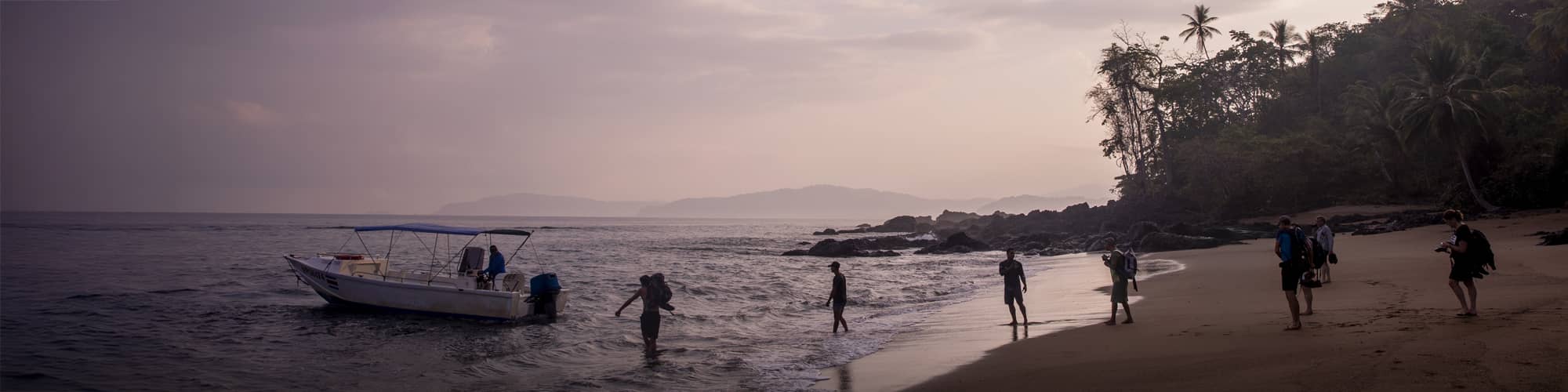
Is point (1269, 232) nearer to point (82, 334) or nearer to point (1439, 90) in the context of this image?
point (1439, 90)

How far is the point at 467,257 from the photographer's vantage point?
18594mm


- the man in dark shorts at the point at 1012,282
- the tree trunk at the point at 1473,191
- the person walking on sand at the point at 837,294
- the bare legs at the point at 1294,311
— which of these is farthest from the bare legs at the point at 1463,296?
the tree trunk at the point at 1473,191

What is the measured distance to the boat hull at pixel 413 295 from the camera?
56.2 feet

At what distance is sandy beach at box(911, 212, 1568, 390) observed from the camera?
672 centimetres

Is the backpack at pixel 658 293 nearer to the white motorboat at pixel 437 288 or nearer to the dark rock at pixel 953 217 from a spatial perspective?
the white motorboat at pixel 437 288

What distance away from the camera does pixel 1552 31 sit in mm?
31969

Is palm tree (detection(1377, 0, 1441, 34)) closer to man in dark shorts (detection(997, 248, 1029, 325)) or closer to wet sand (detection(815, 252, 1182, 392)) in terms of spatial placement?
wet sand (detection(815, 252, 1182, 392))

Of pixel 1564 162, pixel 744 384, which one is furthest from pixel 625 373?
pixel 1564 162

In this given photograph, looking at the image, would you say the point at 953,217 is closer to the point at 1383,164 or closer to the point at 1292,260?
the point at 1383,164

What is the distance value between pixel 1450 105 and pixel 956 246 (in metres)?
21.7

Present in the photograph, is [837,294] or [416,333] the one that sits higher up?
[837,294]

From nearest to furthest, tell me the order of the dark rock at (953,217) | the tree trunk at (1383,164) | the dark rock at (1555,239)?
the dark rock at (1555,239), the tree trunk at (1383,164), the dark rock at (953,217)

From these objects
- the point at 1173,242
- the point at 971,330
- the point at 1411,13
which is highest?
the point at 1411,13

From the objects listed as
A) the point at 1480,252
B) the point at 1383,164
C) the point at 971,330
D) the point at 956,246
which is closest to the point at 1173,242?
the point at 956,246
